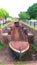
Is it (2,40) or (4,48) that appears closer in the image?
(4,48)

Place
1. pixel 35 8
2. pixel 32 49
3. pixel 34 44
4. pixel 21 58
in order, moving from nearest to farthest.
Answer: pixel 21 58, pixel 32 49, pixel 34 44, pixel 35 8

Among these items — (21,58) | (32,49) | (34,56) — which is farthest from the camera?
(32,49)

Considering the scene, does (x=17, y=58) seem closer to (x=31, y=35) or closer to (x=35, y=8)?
(x=31, y=35)

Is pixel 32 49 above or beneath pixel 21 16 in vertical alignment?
above

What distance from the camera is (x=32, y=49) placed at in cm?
1694

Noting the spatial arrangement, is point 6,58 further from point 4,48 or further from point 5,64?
point 4,48

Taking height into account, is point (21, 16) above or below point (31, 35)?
below

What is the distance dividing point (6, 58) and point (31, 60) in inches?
74.4

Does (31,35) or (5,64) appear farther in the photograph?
(31,35)

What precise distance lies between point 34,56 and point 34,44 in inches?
156

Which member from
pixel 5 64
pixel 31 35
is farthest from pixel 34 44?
pixel 5 64

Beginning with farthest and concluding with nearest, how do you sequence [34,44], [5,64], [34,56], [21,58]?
[34,44]
[34,56]
[21,58]
[5,64]

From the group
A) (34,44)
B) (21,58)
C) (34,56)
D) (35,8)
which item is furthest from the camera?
(35,8)

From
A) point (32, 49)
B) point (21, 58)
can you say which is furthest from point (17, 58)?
point (32, 49)
